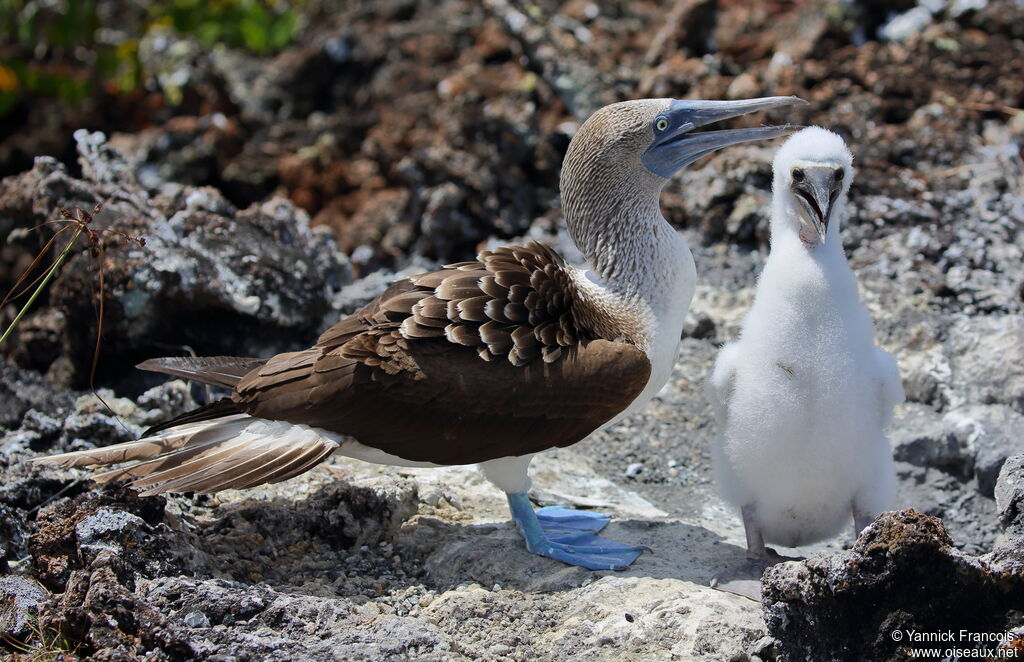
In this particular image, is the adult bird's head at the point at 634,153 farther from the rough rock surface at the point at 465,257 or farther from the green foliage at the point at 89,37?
the green foliage at the point at 89,37

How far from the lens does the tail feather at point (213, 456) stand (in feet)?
13.3

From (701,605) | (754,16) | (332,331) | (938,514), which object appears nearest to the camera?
(701,605)

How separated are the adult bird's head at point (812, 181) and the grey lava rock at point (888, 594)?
111 centimetres

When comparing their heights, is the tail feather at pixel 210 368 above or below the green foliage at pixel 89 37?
below

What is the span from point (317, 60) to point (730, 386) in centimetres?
629

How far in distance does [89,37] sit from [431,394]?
23.6 ft

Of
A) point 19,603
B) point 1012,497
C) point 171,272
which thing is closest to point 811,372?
point 1012,497

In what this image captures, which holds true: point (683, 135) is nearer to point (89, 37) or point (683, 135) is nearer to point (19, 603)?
point (19, 603)

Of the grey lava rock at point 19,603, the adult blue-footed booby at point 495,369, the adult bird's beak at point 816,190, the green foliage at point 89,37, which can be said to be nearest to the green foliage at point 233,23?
the green foliage at point 89,37

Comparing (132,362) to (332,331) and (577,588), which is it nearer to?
(332,331)

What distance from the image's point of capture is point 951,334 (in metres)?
5.55

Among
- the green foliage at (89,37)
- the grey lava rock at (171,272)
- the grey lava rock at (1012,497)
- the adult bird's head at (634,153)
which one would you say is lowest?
the grey lava rock at (1012,497)

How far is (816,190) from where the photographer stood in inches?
154

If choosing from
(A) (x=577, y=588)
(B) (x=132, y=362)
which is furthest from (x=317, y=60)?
(A) (x=577, y=588)
